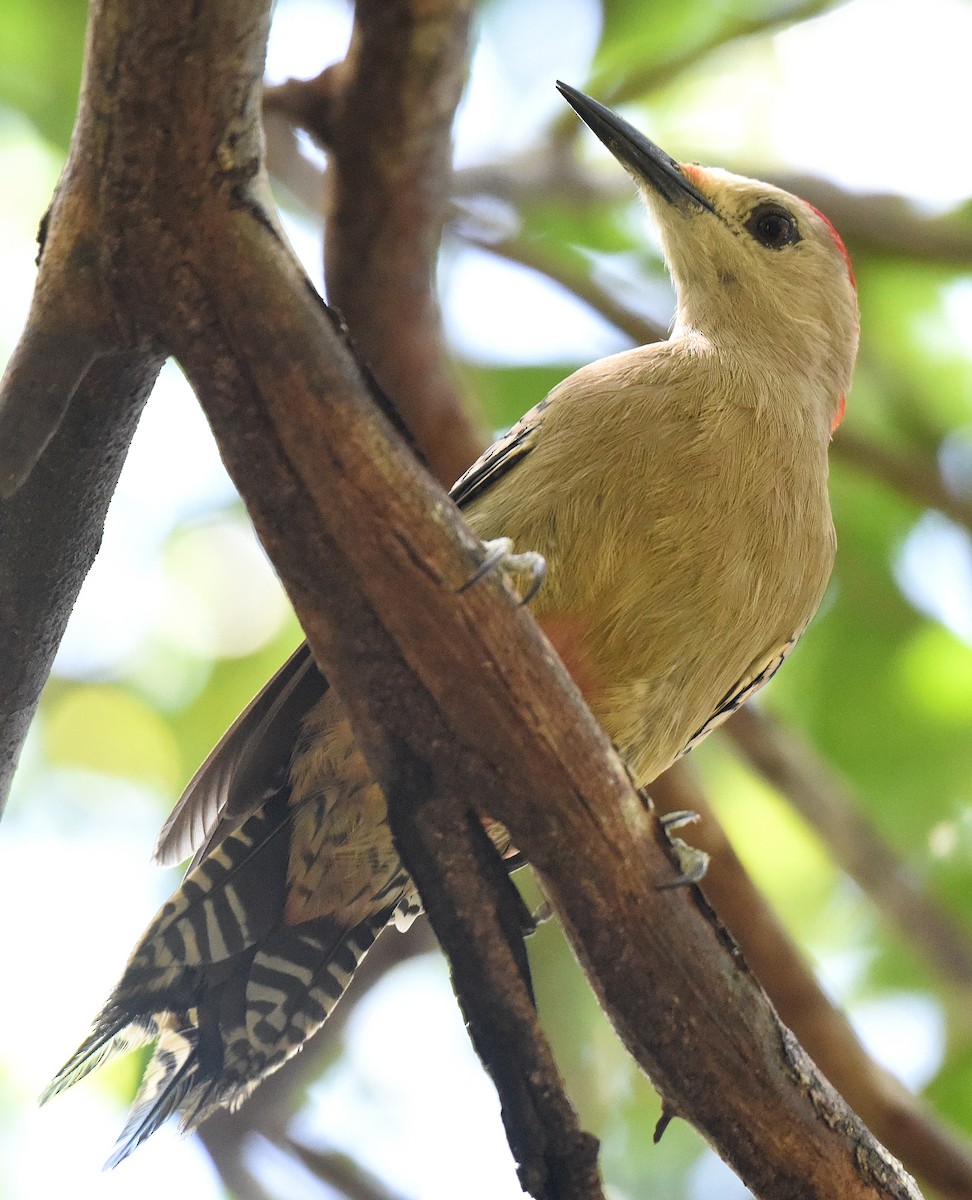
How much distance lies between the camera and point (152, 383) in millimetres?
2898

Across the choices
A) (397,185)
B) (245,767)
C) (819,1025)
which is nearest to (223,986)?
(245,767)

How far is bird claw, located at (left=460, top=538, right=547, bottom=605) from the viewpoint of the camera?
106 inches

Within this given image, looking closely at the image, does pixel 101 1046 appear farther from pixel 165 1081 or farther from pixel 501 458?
pixel 501 458

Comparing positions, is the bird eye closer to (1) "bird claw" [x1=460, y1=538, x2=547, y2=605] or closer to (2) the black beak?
(2) the black beak

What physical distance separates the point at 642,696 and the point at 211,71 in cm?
206

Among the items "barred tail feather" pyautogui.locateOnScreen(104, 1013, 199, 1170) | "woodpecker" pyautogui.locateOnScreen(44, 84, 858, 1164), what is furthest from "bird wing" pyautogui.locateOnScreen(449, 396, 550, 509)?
"barred tail feather" pyautogui.locateOnScreen(104, 1013, 199, 1170)

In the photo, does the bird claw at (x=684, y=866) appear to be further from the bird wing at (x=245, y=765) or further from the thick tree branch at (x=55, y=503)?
the thick tree branch at (x=55, y=503)

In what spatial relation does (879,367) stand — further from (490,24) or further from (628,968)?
(628,968)

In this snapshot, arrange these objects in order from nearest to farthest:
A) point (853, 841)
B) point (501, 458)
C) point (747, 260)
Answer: point (501, 458), point (747, 260), point (853, 841)

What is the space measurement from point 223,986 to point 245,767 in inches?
25.2

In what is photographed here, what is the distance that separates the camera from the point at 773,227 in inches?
201

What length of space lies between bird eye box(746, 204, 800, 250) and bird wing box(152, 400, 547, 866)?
241 centimetres

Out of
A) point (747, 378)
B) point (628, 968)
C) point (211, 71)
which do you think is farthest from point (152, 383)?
point (747, 378)

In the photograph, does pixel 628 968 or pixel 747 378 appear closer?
pixel 628 968
